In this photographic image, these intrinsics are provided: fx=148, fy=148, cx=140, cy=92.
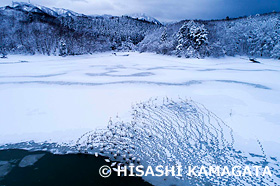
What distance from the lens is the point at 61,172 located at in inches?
173

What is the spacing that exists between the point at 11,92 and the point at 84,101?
641 cm

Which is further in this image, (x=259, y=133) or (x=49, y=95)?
(x=49, y=95)

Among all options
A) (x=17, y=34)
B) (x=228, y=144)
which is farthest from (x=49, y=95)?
(x=17, y=34)

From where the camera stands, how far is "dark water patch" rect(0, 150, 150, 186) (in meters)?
4.04

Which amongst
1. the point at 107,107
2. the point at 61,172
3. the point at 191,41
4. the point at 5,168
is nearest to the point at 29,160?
the point at 5,168

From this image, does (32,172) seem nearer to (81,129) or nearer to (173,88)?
(81,129)

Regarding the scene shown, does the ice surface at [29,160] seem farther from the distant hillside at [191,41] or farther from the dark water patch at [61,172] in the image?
the distant hillside at [191,41]

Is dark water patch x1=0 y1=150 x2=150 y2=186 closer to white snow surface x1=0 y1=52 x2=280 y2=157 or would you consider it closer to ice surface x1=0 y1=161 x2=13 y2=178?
ice surface x1=0 y1=161 x2=13 y2=178

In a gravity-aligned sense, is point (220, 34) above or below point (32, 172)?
above

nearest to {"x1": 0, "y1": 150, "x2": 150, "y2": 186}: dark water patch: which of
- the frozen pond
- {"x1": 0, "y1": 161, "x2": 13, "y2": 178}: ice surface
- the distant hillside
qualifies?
{"x1": 0, "y1": 161, "x2": 13, "y2": 178}: ice surface

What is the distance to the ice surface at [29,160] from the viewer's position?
184 inches

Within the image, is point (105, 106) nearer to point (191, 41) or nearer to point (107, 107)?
point (107, 107)

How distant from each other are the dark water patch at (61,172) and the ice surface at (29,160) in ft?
0.34

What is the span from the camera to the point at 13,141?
586cm
